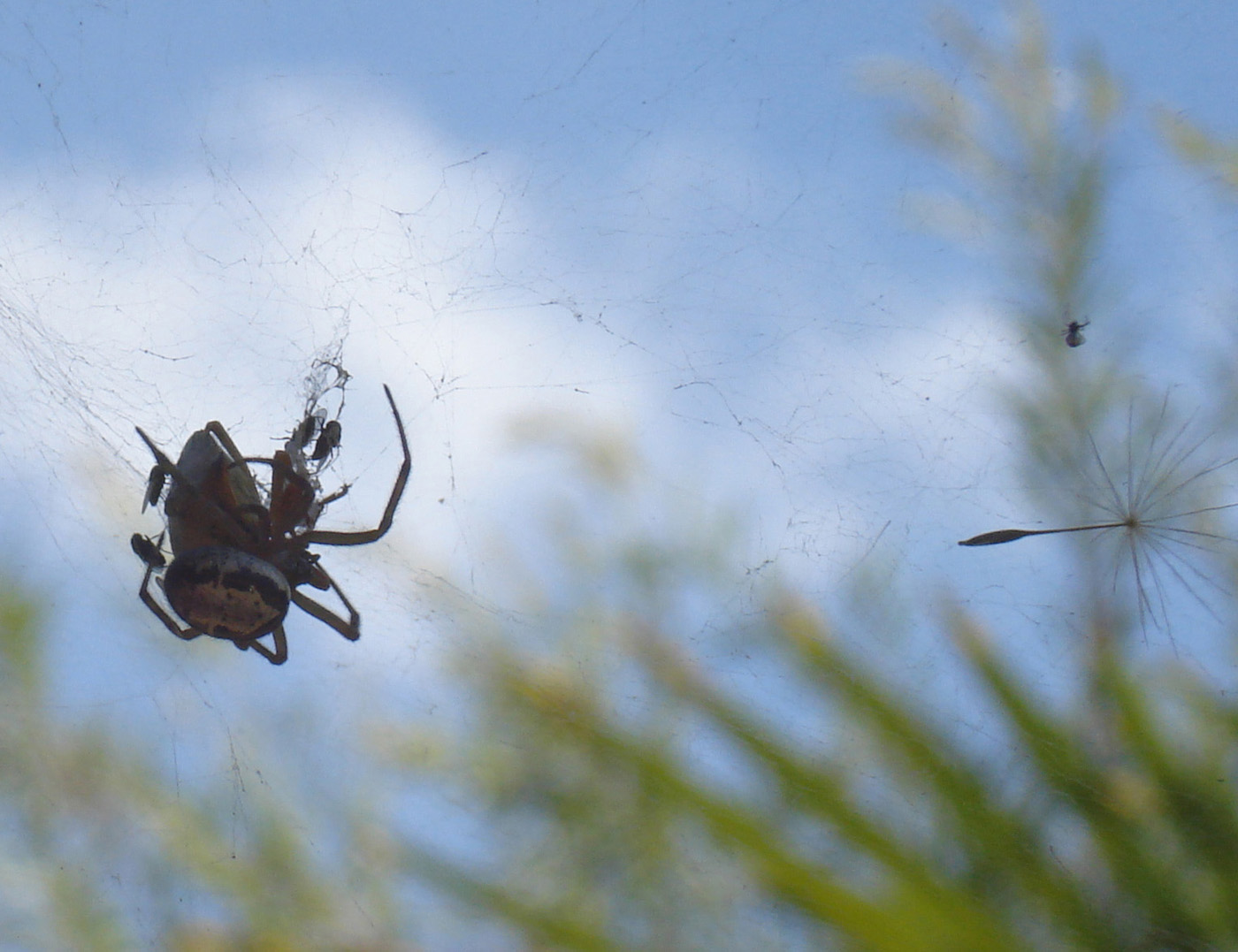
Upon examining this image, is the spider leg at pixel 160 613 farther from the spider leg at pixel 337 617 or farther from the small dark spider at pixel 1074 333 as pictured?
the small dark spider at pixel 1074 333

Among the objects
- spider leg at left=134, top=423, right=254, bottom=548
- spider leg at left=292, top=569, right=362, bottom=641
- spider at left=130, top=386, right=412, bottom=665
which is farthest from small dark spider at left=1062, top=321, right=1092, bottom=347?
spider leg at left=292, top=569, right=362, bottom=641

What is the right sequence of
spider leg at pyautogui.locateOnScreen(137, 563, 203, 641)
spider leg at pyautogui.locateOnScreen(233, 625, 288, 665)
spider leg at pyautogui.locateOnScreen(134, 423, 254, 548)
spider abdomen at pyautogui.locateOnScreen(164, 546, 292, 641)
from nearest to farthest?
spider abdomen at pyautogui.locateOnScreen(164, 546, 292, 641) → spider leg at pyautogui.locateOnScreen(134, 423, 254, 548) → spider leg at pyautogui.locateOnScreen(137, 563, 203, 641) → spider leg at pyautogui.locateOnScreen(233, 625, 288, 665)

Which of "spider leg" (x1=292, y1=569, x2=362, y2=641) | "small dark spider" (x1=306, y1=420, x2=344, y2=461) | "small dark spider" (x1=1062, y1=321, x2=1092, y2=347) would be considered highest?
"small dark spider" (x1=1062, y1=321, x2=1092, y2=347)

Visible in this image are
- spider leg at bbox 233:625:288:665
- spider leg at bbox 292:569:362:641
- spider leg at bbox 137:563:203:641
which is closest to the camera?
spider leg at bbox 137:563:203:641

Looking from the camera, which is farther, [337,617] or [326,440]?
[337,617]

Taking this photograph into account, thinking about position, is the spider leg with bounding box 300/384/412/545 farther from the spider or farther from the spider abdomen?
the spider abdomen

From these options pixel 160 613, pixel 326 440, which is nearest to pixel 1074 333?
pixel 326 440

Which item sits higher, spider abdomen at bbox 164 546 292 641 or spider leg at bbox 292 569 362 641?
spider leg at bbox 292 569 362 641

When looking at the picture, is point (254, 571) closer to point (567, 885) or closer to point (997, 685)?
point (567, 885)

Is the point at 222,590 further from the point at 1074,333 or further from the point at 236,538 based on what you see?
the point at 1074,333
